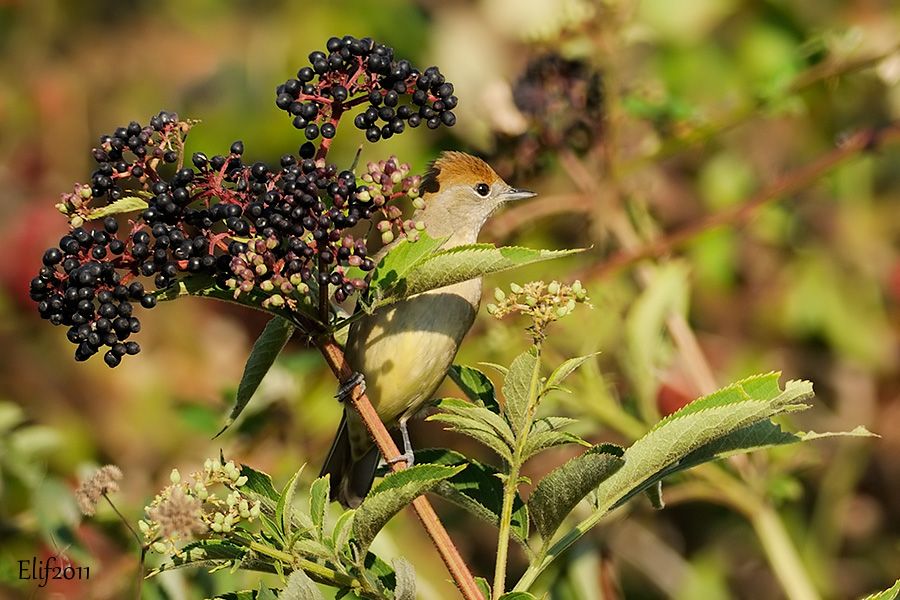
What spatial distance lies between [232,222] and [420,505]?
0.64 meters

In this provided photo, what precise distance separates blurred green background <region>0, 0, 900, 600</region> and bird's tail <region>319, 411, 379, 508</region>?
32 centimetres

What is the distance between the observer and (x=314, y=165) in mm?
2316

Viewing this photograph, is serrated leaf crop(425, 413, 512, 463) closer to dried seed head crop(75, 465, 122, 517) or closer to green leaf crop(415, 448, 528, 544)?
green leaf crop(415, 448, 528, 544)

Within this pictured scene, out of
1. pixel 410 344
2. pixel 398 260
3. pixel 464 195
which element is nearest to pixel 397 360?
pixel 410 344

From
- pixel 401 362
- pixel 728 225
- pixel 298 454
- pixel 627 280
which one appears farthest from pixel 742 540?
pixel 401 362

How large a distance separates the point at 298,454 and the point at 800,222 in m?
3.40

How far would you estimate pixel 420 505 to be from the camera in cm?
234

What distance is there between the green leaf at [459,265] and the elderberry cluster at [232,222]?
2.9 inches

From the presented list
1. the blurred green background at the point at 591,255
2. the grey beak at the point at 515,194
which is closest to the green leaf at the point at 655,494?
the blurred green background at the point at 591,255

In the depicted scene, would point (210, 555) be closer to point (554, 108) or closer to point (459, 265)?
point (459, 265)

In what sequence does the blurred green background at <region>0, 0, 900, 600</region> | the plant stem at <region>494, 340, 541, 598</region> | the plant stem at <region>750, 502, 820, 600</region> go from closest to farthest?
the plant stem at <region>494, 340, 541, 598</region> → the plant stem at <region>750, 502, 820, 600</region> → the blurred green background at <region>0, 0, 900, 600</region>

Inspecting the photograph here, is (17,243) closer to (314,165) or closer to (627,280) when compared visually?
(627,280)

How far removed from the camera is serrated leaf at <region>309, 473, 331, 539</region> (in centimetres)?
231

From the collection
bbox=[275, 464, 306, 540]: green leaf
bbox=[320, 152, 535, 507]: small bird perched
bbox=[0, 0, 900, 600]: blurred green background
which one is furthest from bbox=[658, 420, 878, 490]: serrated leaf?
bbox=[0, 0, 900, 600]: blurred green background
